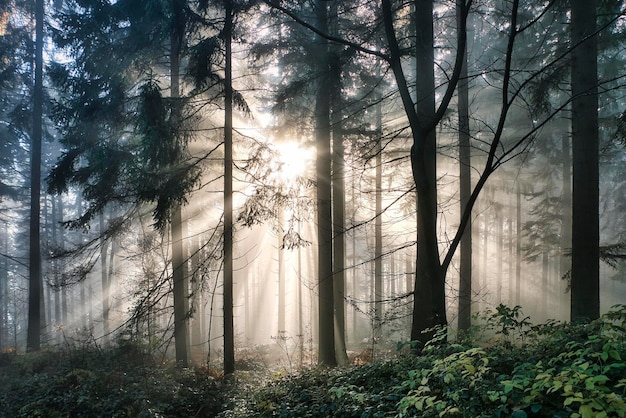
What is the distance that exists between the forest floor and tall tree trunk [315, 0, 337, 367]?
7.89ft

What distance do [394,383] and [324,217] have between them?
Result: 19.3 feet

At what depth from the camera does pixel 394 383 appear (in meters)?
4.55

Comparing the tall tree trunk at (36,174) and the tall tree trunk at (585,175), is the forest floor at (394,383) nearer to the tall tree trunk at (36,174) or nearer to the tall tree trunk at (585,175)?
the tall tree trunk at (585,175)

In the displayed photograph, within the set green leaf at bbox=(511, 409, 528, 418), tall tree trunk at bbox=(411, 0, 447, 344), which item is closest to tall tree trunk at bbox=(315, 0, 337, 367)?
tall tree trunk at bbox=(411, 0, 447, 344)

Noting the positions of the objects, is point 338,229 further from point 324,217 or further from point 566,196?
point 566,196

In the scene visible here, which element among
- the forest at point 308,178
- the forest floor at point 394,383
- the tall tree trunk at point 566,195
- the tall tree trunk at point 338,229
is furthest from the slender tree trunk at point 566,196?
the forest floor at point 394,383

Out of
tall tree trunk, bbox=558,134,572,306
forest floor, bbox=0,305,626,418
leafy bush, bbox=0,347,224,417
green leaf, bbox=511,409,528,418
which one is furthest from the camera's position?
tall tree trunk, bbox=558,134,572,306

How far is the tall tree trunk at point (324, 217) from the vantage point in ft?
33.1

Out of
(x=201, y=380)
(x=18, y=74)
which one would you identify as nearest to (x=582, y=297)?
(x=201, y=380)

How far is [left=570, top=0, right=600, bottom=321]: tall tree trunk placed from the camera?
23.5 feet

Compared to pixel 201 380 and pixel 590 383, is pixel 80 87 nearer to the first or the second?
pixel 201 380

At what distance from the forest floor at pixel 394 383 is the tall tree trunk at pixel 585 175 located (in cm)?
174

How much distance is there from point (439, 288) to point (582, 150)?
4.98 metres

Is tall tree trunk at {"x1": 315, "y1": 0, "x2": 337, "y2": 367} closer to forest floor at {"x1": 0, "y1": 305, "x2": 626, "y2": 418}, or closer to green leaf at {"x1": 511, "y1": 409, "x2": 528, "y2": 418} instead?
forest floor at {"x1": 0, "y1": 305, "x2": 626, "y2": 418}
